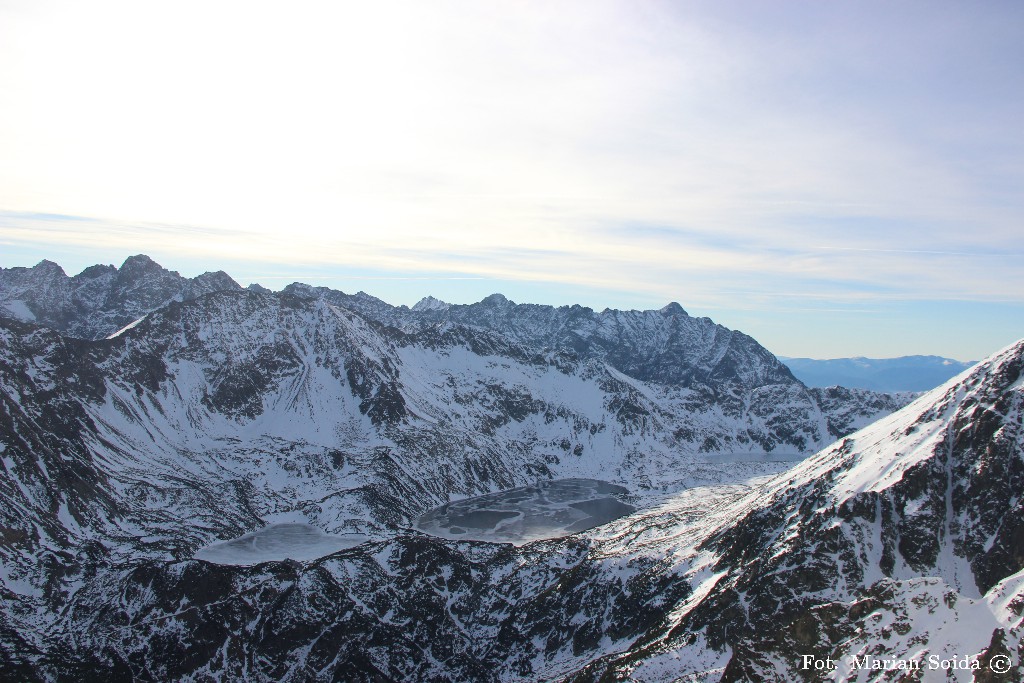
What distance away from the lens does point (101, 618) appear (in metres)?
154

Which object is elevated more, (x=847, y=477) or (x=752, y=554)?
(x=847, y=477)

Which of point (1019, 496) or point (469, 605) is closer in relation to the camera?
point (1019, 496)

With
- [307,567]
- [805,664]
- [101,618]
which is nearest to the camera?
[805,664]

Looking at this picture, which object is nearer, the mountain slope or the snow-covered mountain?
the mountain slope

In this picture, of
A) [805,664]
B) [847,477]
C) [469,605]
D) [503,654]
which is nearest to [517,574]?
[469,605]

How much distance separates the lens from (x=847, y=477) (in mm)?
146875

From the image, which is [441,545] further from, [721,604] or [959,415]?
Answer: [959,415]

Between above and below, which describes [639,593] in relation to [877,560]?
below

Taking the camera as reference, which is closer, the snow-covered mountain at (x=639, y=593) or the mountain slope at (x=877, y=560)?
the mountain slope at (x=877, y=560)

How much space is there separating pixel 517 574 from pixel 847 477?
8453cm

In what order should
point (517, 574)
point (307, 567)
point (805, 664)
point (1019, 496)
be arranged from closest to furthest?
1. point (805, 664)
2. point (1019, 496)
3. point (307, 567)
4. point (517, 574)

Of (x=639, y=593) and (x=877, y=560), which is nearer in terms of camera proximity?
(x=877, y=560)

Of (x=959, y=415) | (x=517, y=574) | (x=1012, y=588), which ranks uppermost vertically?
(x=959, y=415)

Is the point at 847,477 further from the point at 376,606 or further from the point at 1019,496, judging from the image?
the point at 376,606
